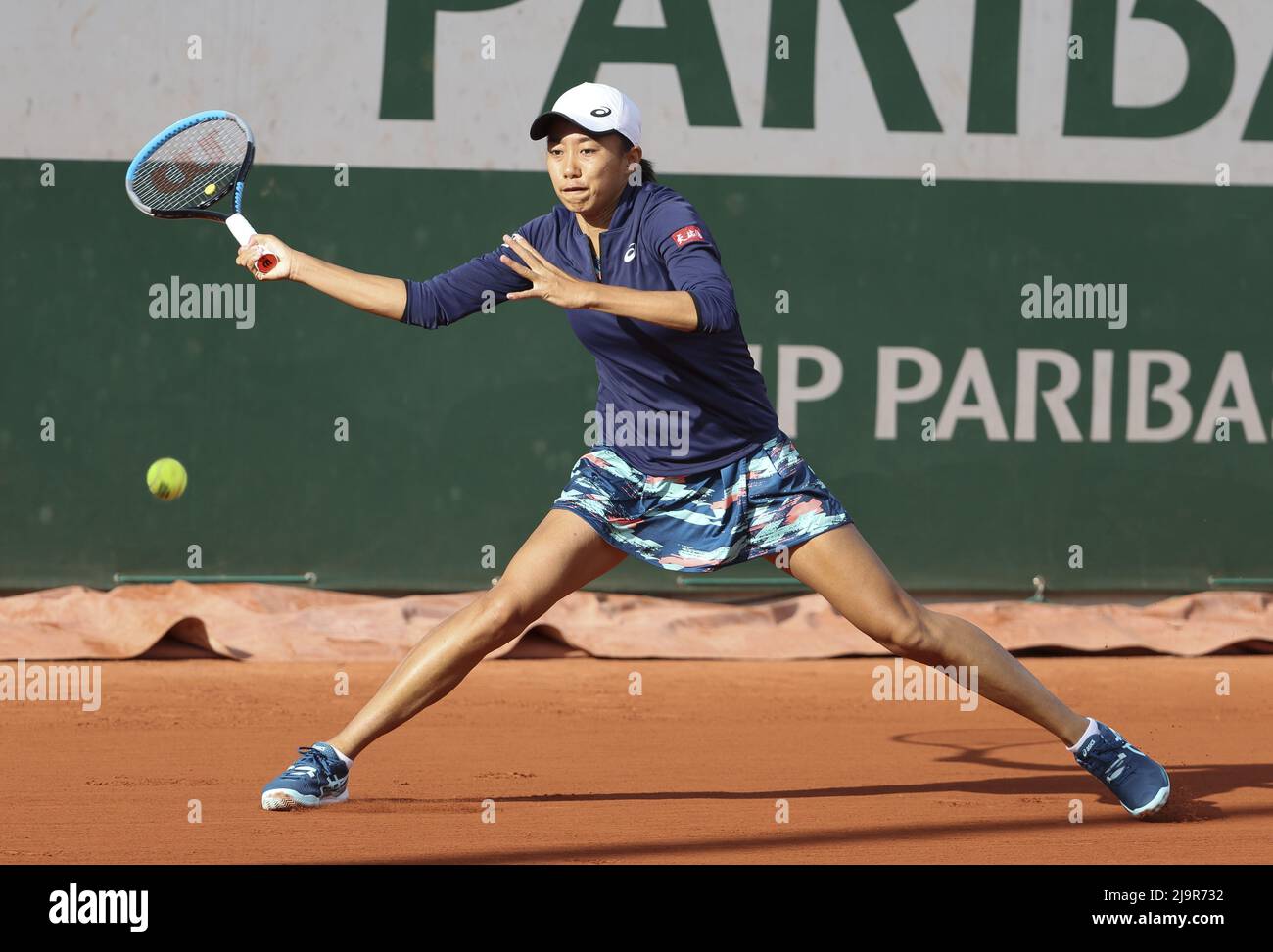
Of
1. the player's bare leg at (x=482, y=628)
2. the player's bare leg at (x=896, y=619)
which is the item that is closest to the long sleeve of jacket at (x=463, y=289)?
the player's bare leg at (x=482, y=628)

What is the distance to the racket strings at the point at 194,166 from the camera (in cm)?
431

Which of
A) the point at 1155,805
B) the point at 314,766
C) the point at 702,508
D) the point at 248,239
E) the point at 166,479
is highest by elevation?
the point at 248,239

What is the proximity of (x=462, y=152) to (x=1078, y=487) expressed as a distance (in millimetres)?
3114

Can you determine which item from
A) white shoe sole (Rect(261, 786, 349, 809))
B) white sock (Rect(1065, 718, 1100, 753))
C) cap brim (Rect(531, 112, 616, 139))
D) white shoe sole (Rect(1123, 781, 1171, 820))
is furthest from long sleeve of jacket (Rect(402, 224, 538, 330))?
white shoe sole (Rect(1123, 781, 1171, 820))

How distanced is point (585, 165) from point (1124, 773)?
1.88 metres

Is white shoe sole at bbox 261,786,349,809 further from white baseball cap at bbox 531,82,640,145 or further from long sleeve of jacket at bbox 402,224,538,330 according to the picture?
white baseball cap at bbox 531,82,640,145

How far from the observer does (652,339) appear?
380 centimetres

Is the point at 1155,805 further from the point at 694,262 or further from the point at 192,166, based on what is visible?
the point at 192,166

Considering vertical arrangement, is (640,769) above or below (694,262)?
below

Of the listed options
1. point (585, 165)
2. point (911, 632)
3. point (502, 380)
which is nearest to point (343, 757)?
point (911, 632)

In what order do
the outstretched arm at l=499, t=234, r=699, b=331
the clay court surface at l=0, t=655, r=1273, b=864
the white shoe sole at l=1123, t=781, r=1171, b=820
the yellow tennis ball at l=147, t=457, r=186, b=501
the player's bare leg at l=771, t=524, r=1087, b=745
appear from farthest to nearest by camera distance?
1. the yellow tennis ball at l=147, t=457, r=186, b=501
2. the white shoe sole at l=1123, t=781, r=1171, b=820
3. the player's bare leg at l=771, t=524, r=1087, b=745
4. the clay court surface at l=0, t=655, r=1273, b=864
5. the outstretched arm at l=499, t=234, r=699, b=331

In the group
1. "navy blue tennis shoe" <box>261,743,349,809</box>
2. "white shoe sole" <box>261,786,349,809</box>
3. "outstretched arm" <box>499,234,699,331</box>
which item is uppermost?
"outstretched arm" <box>499,234,699,331</box>

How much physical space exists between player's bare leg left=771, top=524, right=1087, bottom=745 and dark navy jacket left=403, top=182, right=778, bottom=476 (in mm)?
315

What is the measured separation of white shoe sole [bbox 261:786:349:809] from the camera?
12.7ft
